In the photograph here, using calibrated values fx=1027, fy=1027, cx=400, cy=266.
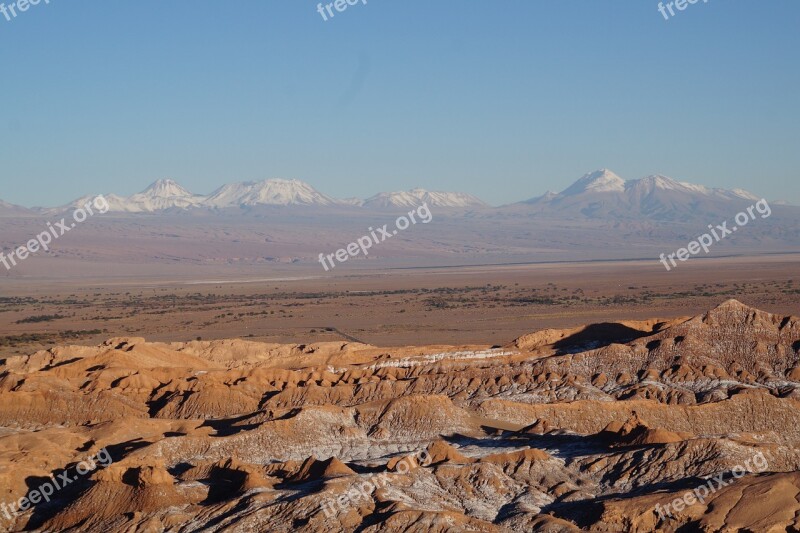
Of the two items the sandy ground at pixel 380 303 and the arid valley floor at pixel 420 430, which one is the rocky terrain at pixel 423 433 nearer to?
the arid valley floor at pixel 420 430

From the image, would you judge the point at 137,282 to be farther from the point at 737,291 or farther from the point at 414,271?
the point at 737,291

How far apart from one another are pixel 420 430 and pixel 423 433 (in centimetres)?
20

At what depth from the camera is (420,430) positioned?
3356cm

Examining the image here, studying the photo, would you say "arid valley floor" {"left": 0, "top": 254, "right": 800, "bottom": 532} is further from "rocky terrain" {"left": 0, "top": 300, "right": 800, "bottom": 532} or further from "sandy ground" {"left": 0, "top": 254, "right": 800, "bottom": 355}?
"sandy ground" {"left": 0, "top": 254, "right": 800, "bottom": 355}

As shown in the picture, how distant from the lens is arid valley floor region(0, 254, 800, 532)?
77.6ft

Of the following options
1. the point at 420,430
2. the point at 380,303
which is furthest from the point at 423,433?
the point at 380,303

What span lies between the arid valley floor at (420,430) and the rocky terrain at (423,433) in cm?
8

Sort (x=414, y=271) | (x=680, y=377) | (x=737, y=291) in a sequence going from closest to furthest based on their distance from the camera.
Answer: (x=680, y=377), (x=737, y=291), (x=414, y=271)

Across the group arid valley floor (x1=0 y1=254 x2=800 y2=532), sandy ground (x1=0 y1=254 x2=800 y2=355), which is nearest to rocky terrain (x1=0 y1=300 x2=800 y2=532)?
arid valley floor (x1=0 y1=254 x2=800 y2=532)

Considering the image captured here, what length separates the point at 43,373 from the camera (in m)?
41.9

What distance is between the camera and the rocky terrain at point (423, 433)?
23.6 meters

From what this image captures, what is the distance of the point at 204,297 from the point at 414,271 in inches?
2484

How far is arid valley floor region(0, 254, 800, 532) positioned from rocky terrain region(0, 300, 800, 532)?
8cm

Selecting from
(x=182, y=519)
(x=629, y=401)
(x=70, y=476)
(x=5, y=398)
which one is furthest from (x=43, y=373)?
(x=629, y=401)
